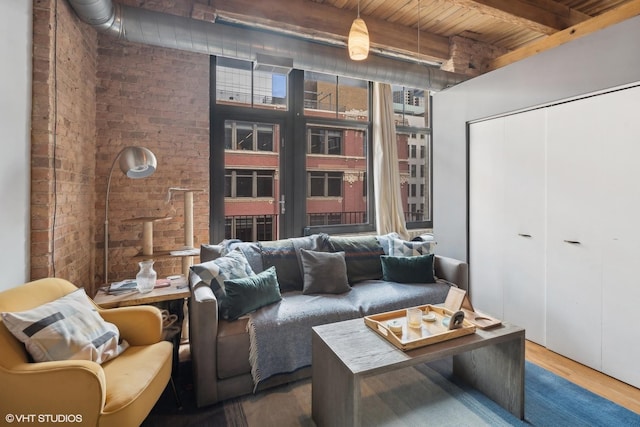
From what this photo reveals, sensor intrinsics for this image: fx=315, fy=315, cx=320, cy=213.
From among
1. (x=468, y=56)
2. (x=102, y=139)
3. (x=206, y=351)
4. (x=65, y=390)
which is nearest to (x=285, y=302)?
(x=206, y=351)

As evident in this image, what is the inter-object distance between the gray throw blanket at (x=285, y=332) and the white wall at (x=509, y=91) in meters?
1.92

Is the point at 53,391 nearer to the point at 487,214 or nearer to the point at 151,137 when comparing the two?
the point at 151,137

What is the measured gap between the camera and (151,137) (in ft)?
9.90

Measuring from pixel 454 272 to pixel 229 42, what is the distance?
2955mm

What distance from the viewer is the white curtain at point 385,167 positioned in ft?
13.7

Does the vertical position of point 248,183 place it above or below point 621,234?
above

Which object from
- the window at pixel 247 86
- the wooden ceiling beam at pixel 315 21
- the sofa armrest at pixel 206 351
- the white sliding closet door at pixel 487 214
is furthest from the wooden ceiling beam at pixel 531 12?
the sofa armrest at pixel 206 351

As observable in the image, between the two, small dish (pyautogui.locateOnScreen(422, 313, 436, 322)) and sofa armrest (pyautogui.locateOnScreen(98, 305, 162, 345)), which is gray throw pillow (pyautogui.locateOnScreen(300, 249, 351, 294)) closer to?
small dish (pyautogui.locateOnScreen(422, 313, 436, 322))

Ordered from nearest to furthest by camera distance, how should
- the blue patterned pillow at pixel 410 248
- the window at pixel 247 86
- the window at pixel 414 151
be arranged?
the blue patterned pillow at pixel 410 248 < the window at pixel 247 86 < the window at pixel 414 151

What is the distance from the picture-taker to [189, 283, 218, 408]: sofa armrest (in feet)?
6.44

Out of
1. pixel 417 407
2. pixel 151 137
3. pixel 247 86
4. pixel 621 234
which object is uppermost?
pixel 247 86

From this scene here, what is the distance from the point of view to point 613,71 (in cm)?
223

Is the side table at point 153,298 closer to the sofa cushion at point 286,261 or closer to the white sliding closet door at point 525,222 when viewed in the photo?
the sofa cushion at point 286,261

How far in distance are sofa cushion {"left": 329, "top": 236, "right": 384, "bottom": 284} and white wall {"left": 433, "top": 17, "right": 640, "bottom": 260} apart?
3.35ft
